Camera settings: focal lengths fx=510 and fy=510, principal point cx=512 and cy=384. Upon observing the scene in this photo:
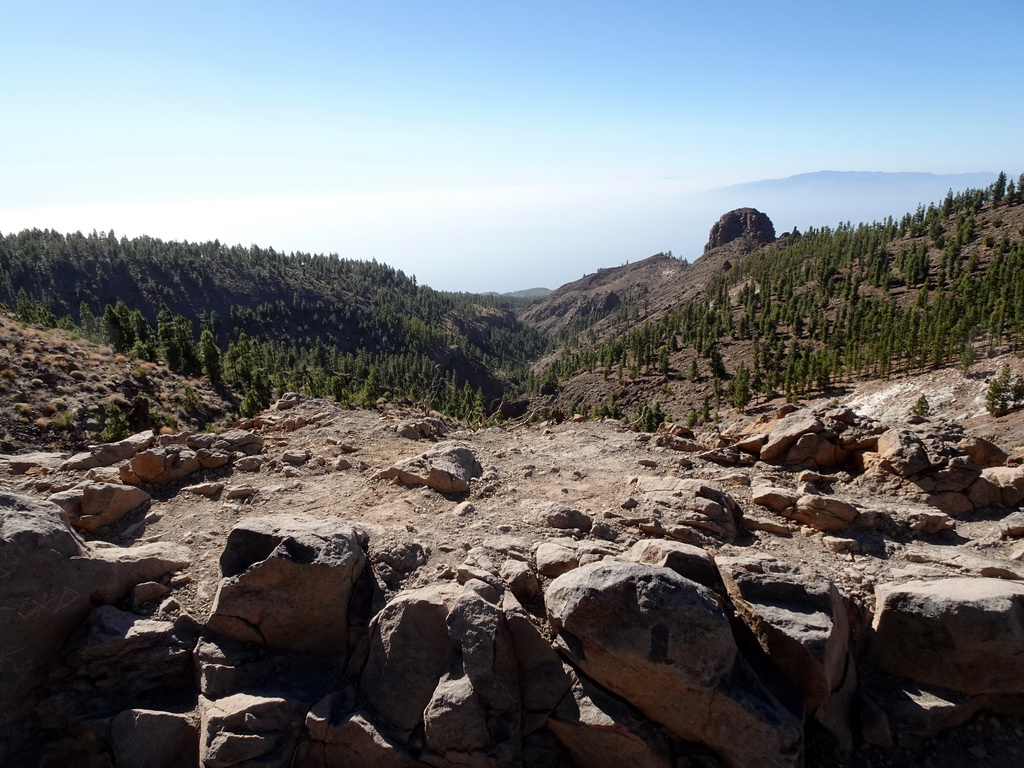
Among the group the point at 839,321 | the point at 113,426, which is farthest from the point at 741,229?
the point at 113,426

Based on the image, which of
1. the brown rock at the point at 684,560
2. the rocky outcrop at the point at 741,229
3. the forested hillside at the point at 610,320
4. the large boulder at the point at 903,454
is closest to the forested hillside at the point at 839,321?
the forested hillside at the point at 610,320

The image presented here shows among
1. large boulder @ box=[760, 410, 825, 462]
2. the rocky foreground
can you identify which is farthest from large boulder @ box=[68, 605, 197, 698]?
large boulder @ box=[760, 410, 825, 462]

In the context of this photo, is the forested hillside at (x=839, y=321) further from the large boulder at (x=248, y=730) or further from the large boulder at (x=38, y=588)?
the large boulder at (x=38, y=588)

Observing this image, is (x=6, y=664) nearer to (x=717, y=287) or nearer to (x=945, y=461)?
(x=945, y=461)

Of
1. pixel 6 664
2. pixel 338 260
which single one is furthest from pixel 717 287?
pixel 338 260

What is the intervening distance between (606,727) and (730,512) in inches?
241

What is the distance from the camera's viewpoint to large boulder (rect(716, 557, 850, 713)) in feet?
26.7

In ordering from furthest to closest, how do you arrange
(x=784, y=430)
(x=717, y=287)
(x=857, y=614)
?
(x=717, y=287), (x=784, y=430), (x=857, y=614)

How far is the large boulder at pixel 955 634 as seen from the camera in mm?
8414

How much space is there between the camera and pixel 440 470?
14.5 m

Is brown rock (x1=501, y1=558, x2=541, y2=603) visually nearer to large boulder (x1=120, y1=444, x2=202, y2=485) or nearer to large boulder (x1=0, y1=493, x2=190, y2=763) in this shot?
large boulder (x1=0, y1=493, x2=190, y2=763)

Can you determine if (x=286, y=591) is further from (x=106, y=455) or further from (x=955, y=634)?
(x=955, y=634)

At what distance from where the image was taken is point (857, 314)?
52344 millimetres

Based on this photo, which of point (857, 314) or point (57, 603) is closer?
point (57, 603)
